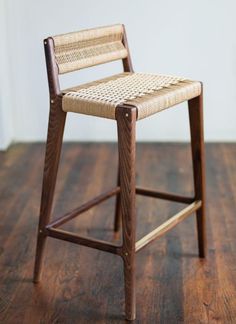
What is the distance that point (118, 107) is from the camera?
5.20 feet

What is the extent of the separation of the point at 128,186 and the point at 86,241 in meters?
0.26

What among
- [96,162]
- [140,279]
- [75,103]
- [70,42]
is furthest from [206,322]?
[96,162]

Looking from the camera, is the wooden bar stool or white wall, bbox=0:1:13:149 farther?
white wall, bbox=0:1:13:149

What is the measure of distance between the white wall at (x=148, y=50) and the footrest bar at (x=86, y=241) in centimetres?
136

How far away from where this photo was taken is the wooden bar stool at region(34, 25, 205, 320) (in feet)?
5.28

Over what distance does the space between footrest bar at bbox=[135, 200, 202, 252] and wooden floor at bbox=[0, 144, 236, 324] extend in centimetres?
18

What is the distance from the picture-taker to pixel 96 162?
9.47 feet

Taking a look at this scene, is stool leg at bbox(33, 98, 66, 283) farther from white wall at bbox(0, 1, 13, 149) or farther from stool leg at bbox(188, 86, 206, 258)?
white wall at bbox(0, 1, 13, 149)

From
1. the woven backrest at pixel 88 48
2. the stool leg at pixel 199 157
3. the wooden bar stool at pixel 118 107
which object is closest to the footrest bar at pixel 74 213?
the wooden bar stool at pixel 118 107

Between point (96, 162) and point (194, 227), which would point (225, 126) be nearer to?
point (96, 162)

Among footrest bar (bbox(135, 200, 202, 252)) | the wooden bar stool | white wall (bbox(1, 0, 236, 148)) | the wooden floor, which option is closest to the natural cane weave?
the wooden bar stool

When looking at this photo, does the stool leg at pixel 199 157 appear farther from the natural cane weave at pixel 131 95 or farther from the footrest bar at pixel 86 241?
the footrest bar at pixel 86 241

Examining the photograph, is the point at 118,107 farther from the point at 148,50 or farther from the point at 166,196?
the point at 148,50

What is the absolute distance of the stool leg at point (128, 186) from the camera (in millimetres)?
1578
